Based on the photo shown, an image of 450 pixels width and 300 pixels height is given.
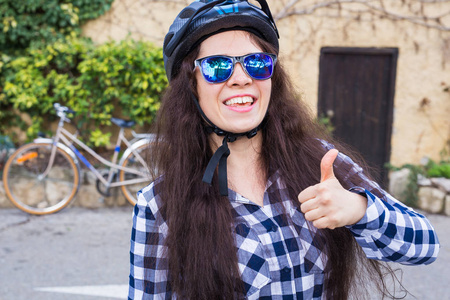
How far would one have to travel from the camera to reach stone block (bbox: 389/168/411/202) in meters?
5.63

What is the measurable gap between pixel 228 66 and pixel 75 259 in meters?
3.15

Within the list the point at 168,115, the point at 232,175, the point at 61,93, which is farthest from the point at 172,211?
the point at 61,93

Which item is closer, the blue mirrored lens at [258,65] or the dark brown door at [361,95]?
the blue mirrored lens at [258,65]

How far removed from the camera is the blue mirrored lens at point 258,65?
1.33 m

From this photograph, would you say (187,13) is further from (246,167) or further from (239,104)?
(246,167)

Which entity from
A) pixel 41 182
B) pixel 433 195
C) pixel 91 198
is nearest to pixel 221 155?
pixel 91 198

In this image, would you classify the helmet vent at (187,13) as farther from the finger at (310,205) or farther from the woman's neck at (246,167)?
the finger at (310,205)

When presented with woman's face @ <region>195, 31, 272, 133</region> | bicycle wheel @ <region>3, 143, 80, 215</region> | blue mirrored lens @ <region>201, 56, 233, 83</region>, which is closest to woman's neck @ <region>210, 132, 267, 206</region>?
woman's face @ <region>195, 31, 272, 133</region>

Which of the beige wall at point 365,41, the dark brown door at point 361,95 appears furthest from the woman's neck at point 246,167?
the dark brown door at point 361,95

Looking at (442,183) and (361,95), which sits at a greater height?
(361,95)

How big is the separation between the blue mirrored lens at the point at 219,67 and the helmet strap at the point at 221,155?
14cm

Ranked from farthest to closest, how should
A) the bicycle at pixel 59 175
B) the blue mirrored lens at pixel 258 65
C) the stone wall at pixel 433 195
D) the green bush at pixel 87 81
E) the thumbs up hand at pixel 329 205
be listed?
the green bush at pixel 87 81
the stone wall at pixel 433 195
the bicycle at pixel 59 175
the blue mirrored lens at pixel 258 65
the thumbs up hand at pixel 329 205

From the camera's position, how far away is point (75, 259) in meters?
3.89

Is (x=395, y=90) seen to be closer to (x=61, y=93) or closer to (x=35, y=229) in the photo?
(x=61, y=93)
